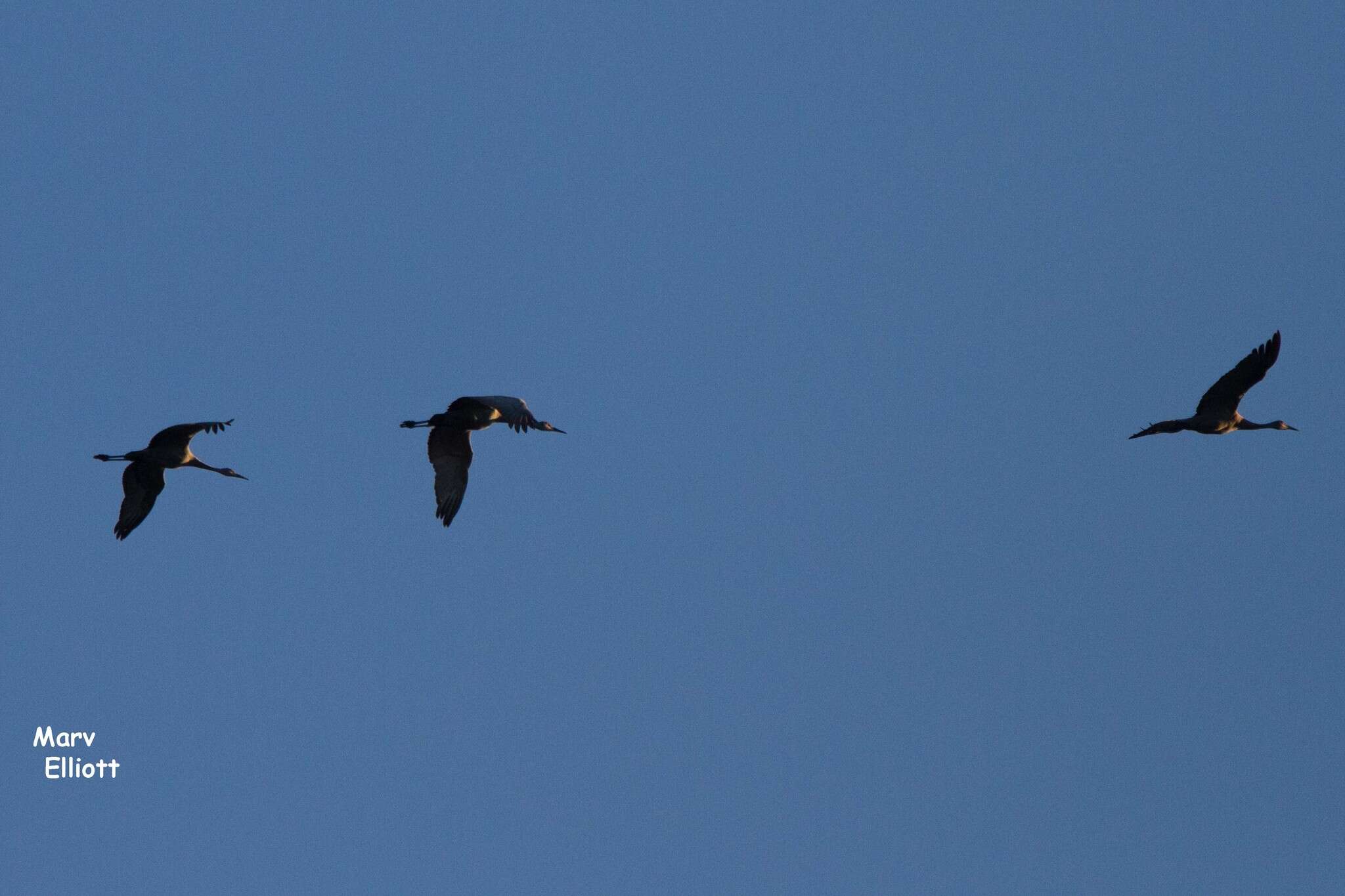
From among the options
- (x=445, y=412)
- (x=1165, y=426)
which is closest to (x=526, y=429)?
(x=445, y=412)

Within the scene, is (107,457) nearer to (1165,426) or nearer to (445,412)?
(445,412)

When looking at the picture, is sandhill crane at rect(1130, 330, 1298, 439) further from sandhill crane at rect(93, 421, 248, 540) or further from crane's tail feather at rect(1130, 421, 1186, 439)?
sandhill crane at rect(93, 421, 248, 540)

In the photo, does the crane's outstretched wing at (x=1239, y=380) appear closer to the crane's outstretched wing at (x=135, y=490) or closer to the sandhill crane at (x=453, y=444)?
the sandhill crane at (x=453, y=444)

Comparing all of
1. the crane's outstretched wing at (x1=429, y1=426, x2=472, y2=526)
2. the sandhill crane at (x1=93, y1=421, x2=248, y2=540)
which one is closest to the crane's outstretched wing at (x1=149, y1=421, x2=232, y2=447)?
the sandhill crane at (x1=93, y1=421, x2=248, y2=540)

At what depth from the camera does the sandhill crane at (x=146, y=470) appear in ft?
121

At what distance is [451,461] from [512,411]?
2.21 metres

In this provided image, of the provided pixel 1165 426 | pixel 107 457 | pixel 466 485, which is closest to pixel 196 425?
pixel 107 457

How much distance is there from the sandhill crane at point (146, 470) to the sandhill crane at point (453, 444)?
3346mm

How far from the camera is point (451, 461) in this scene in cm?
3725

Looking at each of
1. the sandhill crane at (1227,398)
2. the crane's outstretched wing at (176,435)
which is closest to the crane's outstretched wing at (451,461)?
the crane's outstretched wing at (176,435)

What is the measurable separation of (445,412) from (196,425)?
3.68 meters

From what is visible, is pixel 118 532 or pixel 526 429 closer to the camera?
pixel 526 429

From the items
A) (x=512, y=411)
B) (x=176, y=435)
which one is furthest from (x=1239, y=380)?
(x=176, y=435)

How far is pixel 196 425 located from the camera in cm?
3581
